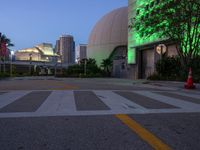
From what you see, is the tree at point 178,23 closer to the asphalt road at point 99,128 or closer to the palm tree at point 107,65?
the asphalt road at point 99,128

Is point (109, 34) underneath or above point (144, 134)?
above

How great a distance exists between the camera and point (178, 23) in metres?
24.9

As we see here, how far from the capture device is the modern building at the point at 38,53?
15875 centimetres

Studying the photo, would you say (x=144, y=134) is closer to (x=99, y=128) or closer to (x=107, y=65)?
(x=99, y=128)

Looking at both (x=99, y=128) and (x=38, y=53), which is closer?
(x=99, y=128)

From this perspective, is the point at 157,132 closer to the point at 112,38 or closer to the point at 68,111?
the point at 68,111

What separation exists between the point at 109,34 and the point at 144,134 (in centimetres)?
8509

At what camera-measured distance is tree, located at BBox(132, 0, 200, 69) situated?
78.6 ft

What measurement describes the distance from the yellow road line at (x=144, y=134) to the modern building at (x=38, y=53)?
477ft

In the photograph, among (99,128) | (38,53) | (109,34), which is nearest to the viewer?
(99,128)

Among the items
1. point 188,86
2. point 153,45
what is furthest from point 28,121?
point 153,45

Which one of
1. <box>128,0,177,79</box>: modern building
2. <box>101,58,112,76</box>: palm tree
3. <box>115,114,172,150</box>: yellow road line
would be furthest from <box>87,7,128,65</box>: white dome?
<box>115,114,172,150</box>: yellow road line

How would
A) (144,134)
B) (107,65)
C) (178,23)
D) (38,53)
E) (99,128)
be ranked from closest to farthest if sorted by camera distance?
(144,134) < (99,128) < (178,23) < (107,65) < (38,53)

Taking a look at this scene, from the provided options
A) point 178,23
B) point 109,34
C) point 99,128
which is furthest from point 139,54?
point 99,128
